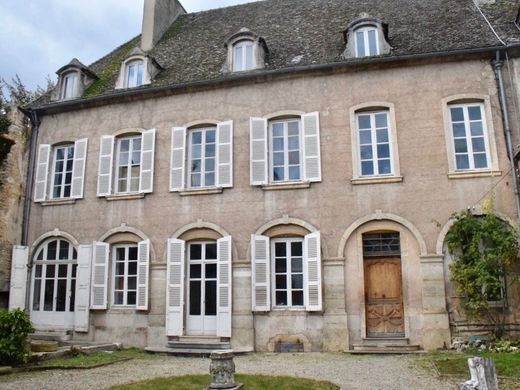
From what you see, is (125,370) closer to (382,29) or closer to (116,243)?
(116,243)

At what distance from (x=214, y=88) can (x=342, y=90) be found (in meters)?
3.24

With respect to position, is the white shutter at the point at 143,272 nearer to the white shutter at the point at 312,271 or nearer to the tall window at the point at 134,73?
the white shutter at the point at 312,271

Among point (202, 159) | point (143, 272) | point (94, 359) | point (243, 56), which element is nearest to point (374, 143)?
point (243, 56)

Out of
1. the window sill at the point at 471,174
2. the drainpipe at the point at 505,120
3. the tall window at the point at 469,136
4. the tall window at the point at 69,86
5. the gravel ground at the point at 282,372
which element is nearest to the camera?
the gravel ground at the point at 282,372

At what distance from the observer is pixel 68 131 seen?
13570 mm

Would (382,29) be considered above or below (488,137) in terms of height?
above

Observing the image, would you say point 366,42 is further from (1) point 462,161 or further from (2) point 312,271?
(2) point 312,271

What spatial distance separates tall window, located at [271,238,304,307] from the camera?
10.9m

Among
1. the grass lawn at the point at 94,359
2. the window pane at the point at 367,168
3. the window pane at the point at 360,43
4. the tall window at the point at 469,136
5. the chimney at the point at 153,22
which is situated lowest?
the grass lawn at the point at 94,359

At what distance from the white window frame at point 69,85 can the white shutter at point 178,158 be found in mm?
3663

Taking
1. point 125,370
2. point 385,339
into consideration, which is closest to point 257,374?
point 125,370

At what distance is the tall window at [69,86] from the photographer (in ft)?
45.6

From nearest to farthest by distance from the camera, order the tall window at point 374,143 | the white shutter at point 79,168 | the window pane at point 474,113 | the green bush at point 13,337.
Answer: the green bush at point 13,337
the window pane at point 474,113
the tall window at point 374,143
the white shutter at point 79,168

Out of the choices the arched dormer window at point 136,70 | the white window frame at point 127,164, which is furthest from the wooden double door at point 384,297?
the arched dormer window at point 136,70
